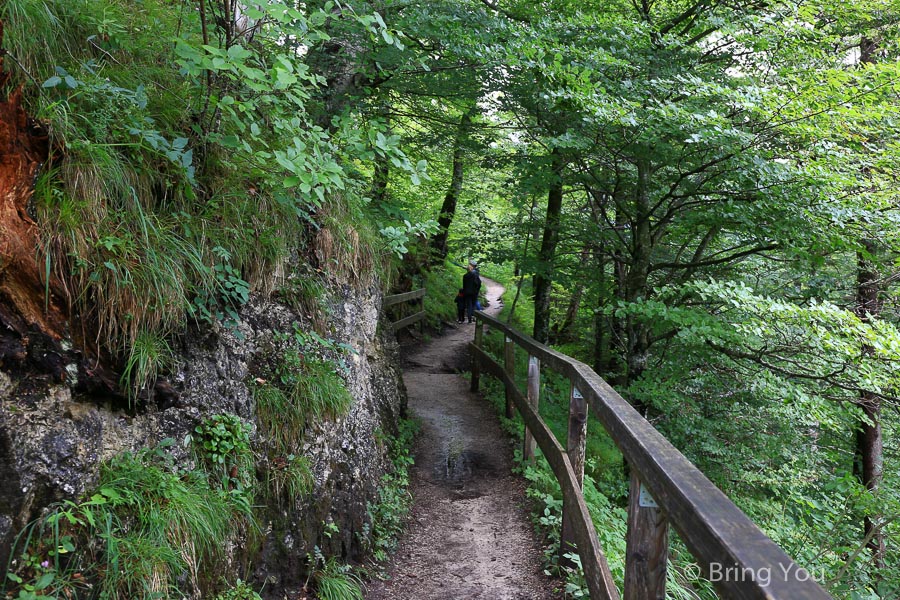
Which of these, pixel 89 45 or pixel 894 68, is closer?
→ pixel 89 45

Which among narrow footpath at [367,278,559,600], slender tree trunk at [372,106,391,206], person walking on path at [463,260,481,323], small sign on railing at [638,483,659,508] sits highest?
slender tree trunk at [372,106,391,206]

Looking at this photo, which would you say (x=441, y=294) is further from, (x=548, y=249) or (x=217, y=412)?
(x=217, y=412)

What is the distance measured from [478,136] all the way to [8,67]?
21.8 ft

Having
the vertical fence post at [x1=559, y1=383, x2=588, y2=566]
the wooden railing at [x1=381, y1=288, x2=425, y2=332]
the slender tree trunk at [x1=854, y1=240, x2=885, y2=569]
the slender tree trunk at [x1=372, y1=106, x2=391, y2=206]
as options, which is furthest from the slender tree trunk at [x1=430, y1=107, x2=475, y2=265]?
the slender tree trunk at [x1=854, y1=240, x2=885, y2=569]

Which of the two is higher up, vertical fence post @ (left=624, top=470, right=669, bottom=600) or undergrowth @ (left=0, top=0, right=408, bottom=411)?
undergrowth @ (left=0, top=0, right=408, bottom=411)

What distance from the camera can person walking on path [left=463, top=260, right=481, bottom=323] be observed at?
1575 cm

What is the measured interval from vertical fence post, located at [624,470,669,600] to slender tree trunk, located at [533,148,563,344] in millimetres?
6153

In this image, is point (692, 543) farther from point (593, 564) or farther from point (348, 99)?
point (348, 99)

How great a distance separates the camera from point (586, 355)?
1458 cm

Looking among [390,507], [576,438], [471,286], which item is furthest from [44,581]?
[471,286]

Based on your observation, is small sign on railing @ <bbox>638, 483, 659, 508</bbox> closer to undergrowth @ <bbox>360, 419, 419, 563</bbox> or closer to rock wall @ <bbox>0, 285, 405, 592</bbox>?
rock wall @ <bbox>0, 285, 405, 592</bbox>

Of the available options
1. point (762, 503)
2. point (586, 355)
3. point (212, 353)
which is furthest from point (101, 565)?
point (586, 355)

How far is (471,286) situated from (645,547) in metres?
14.2

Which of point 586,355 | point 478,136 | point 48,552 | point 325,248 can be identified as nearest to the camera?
point 48,552
